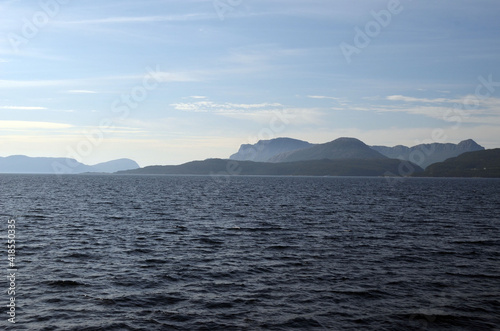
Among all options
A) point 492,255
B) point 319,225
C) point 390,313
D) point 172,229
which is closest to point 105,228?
point 172,229

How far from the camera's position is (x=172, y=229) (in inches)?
2087

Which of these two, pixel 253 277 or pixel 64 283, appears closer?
pixel 64 283

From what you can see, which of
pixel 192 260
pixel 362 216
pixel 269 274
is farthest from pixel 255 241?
pixel 362 216

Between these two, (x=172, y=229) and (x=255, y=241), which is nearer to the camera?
(x=255, y=241)

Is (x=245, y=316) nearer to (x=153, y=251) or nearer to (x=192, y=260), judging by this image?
(x=192, y=260)

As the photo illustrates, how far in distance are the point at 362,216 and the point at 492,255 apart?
31.9m

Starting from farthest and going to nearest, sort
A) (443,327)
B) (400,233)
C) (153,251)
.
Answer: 1. (400,233)
2. (153,251)
3. (443,327)

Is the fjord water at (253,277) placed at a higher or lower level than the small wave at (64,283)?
lower

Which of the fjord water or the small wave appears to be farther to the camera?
the small wave

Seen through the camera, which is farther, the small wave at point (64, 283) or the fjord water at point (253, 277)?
the small wave at point (64, 283)

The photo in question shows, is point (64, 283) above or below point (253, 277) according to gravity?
above

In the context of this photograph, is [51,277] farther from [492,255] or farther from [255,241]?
[492,255]

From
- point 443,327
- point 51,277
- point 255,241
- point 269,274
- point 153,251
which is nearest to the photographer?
point 443,327

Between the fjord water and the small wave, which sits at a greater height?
the small wave
